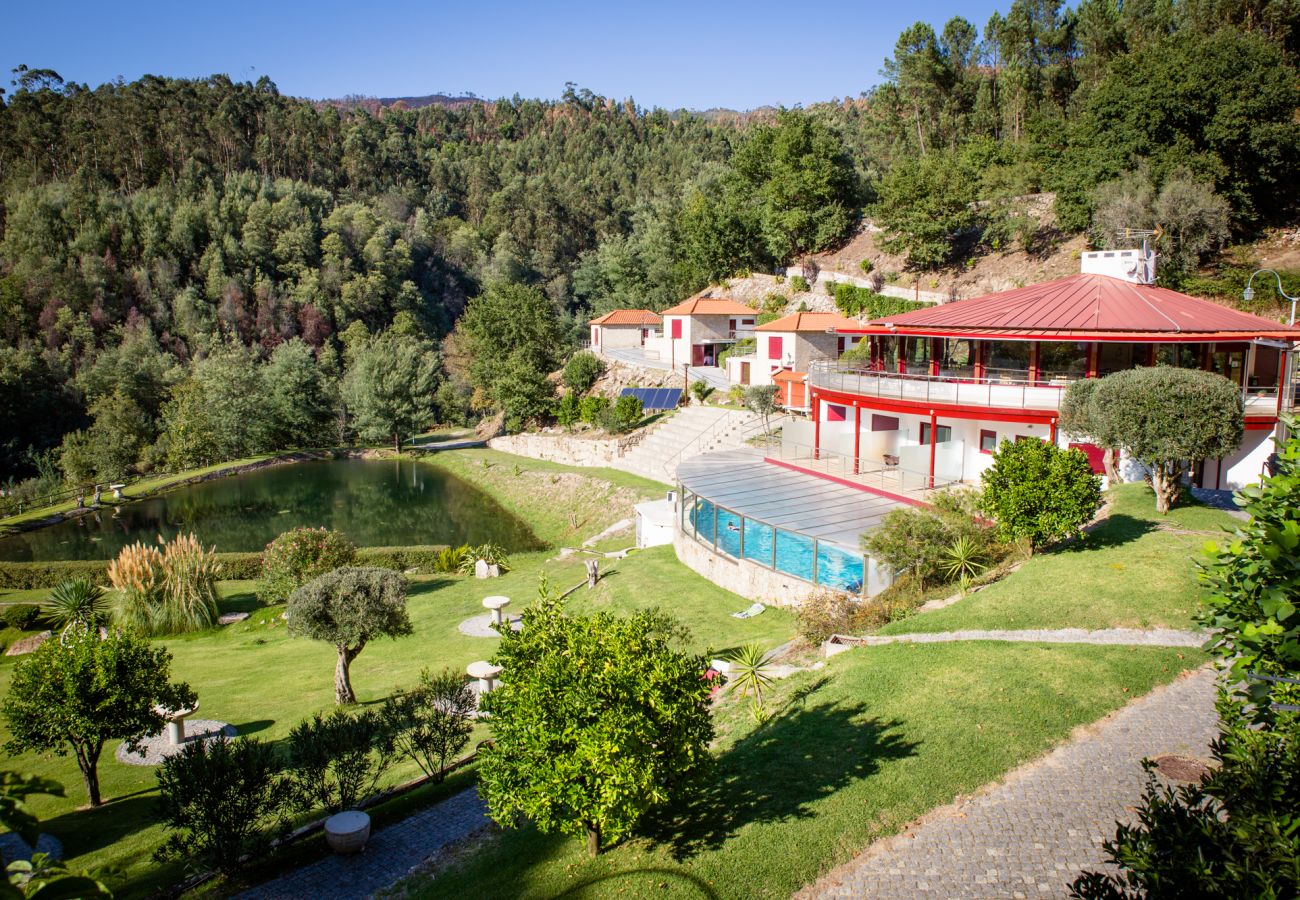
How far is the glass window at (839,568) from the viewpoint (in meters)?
16.4

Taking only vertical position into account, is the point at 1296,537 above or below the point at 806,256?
below

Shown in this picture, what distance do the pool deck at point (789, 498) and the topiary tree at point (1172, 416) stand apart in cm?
516

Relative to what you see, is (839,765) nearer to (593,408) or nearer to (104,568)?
(104,568)

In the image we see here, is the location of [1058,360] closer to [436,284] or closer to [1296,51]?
[1296,51]

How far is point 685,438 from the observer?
36.6 meters

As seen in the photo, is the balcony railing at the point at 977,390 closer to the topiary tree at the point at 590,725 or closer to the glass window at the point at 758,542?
the glass window at the point at 758,542

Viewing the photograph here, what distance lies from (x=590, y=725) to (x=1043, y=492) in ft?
37.1

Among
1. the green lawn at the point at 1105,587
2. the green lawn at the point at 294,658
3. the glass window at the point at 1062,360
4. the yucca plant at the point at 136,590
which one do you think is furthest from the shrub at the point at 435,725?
the glass window at the point at 1062,360

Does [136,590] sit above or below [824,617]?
below

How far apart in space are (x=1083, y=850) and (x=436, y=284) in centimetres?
8410

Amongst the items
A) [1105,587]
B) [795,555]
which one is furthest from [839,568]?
[1105,587]

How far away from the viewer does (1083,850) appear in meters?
7.38

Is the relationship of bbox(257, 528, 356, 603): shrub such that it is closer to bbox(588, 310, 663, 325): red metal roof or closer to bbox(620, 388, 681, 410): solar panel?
bbox(620, 388, 681, 410): solar panel

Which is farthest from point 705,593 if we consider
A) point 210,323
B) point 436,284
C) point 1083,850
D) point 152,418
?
point 436,284
